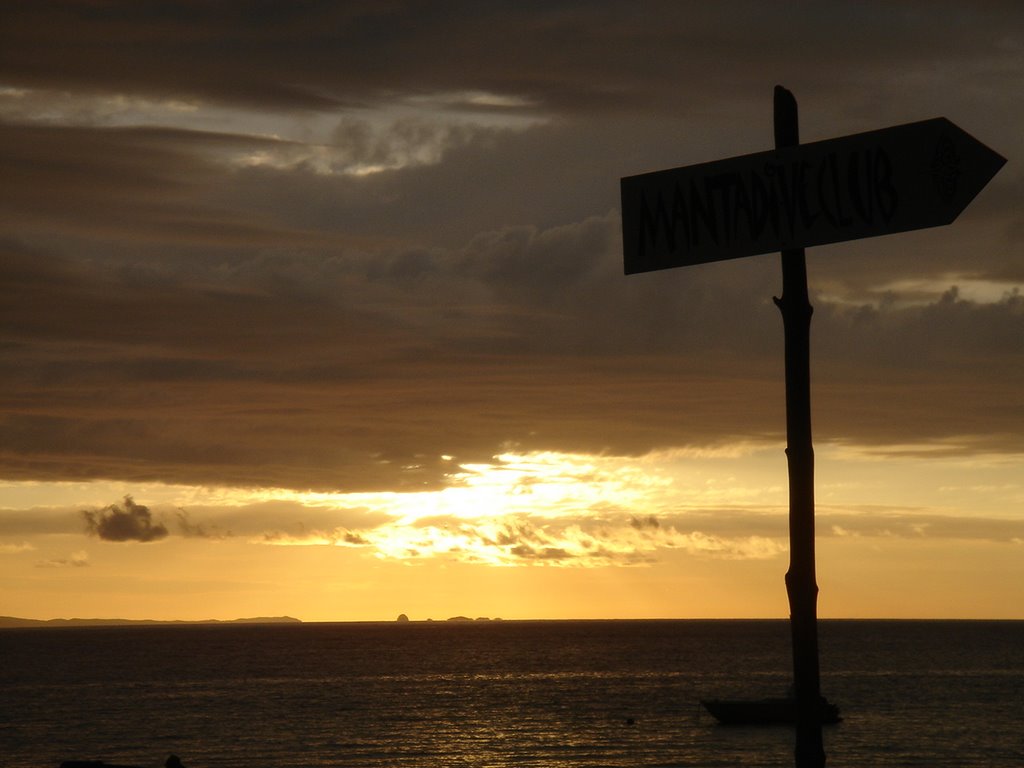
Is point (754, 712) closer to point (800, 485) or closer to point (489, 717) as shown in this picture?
point (489, 717)

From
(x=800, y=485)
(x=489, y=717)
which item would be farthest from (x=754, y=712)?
(x=800, y=485)

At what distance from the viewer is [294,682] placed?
490ft

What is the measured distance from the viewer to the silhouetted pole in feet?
20.0

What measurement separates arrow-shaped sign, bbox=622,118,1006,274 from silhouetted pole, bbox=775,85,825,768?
7.2 inches

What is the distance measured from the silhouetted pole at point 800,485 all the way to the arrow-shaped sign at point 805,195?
0.18 metres

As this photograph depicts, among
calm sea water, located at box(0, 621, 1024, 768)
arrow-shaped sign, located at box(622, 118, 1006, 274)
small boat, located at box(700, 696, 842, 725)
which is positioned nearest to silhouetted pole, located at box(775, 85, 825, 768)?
arrow-shaped sign, located at box(622, 118, 1006, 274)

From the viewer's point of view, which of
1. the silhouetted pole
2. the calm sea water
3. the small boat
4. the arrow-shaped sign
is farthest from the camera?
the small boat

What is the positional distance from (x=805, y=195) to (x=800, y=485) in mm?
1470

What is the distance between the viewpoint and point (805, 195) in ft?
20.0

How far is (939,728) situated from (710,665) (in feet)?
300

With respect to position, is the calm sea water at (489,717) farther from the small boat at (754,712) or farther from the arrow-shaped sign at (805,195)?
the arrow-shaped sign at (805,195)

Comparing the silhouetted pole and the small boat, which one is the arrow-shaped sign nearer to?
the silhouetted pole

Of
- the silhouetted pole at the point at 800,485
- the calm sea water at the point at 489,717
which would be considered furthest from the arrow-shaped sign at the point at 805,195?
the calm sea water at the point at 489,717

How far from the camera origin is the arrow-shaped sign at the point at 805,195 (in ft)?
18.8
